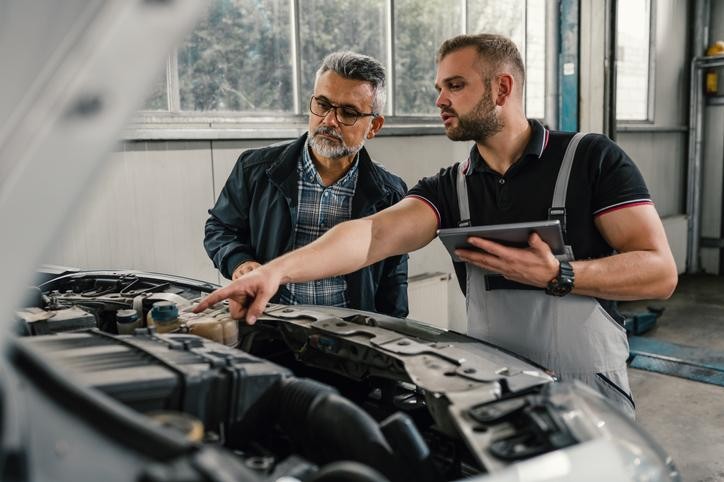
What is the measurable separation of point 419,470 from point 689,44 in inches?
300

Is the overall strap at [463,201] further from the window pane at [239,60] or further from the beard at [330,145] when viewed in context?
the window pane at [239,60]

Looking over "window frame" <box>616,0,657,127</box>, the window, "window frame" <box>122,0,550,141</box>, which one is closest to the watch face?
"window frame" <box>122,0,550,141</box>

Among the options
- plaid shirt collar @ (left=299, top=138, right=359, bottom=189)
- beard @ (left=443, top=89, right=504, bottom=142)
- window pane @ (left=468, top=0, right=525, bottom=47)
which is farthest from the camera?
window pane @ (left=468, top=0, right=525, bottom=47)

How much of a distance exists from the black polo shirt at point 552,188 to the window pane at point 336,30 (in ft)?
7.56

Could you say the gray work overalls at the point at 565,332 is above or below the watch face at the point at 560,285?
below

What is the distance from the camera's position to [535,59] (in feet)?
19.5

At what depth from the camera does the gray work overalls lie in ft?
5.94

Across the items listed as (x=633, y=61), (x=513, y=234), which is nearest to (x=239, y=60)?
(x=513, y=234)

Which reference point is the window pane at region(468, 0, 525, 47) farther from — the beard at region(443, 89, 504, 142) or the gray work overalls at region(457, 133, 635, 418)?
the gray work overalls at region(457, 133, 635, 418)

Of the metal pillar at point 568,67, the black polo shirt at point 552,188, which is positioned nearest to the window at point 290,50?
the metal pillar at point 568,67

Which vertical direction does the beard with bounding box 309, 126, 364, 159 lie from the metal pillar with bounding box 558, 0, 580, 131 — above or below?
below

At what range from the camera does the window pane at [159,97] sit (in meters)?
3.45

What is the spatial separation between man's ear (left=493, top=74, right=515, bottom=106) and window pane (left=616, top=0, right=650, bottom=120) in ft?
17.3

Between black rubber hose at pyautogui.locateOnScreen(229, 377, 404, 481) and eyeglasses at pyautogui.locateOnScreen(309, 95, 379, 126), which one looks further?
eyeglasses at pyautogui.locateOnScreen(309, 95, 379, 126)
